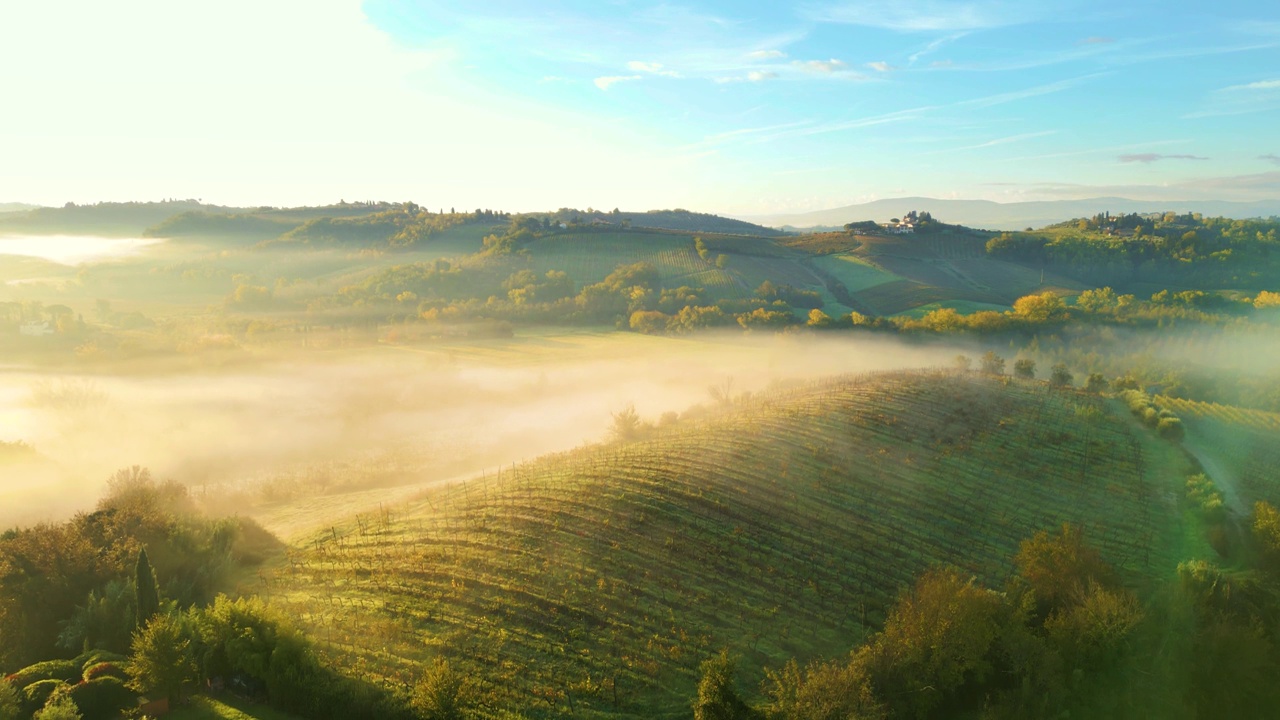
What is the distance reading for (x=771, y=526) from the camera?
33.3m

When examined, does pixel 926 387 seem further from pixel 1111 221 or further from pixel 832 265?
pixel 1111 221

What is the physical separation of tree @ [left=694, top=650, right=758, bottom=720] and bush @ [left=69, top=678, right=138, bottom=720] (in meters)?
17.8

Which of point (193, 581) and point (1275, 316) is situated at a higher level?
point (1275, 316)

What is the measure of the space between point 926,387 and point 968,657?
3929 centimetres

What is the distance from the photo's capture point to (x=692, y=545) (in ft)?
101

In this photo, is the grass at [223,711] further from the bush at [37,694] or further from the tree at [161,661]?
the bush at [37,694]

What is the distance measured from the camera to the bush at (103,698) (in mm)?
18984

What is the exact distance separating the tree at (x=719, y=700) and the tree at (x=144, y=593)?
19.5 m

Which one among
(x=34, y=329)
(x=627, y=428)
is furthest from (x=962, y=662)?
(x=34, y=329)

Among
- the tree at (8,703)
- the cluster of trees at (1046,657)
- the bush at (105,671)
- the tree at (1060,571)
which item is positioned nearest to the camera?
the tree at (8,703)

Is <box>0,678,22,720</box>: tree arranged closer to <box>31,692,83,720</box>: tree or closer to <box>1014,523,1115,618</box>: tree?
<box>31,692,83,720</box>: tree

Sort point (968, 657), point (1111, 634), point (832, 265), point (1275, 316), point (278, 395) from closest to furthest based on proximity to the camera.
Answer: point (968, 657), point (1111, 634), point (278, 395), point (1275, 316), point (832, 265)

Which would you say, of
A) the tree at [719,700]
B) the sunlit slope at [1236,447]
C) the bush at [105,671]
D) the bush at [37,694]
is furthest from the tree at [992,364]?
the bush at [37,694]

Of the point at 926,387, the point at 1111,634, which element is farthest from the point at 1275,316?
the point at 1111,634
